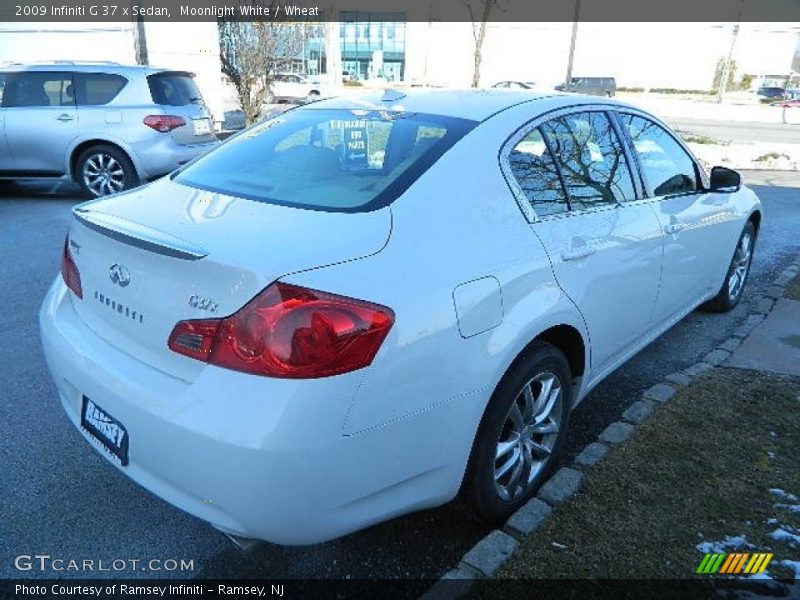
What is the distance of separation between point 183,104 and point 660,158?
7049 mm

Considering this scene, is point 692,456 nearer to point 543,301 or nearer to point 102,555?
point 543,301

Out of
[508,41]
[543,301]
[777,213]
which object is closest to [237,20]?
[777,213]

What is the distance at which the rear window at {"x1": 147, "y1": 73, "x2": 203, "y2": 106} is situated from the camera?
845 centimetres

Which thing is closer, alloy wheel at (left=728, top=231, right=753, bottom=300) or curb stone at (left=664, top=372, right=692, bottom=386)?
curb stone at (left=664, top=372, right=692, bottom=386)

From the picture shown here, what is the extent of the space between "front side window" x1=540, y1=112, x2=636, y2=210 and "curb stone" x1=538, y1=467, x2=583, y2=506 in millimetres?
1154

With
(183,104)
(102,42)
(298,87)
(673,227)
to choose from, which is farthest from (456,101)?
(298,87)

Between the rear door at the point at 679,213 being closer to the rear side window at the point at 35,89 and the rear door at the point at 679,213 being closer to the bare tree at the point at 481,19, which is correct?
the rear side window at the point at 35,89

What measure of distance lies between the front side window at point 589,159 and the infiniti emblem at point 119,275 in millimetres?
1806

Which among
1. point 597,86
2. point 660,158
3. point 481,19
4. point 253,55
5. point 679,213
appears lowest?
point 597,86

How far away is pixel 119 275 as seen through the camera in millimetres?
2137

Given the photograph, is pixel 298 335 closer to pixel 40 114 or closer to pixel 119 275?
pixel 119 275

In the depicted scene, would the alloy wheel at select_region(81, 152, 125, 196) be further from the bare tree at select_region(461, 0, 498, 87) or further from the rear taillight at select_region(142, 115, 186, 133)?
the bare tree at select_region(461, 0, 498, 87)

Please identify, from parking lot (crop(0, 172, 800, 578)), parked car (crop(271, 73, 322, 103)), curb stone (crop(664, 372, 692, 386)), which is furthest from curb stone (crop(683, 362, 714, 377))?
parked car (crop(271, 73, 322, 103))

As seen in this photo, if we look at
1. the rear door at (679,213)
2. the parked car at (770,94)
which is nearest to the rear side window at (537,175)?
the rear door at (679,213)
